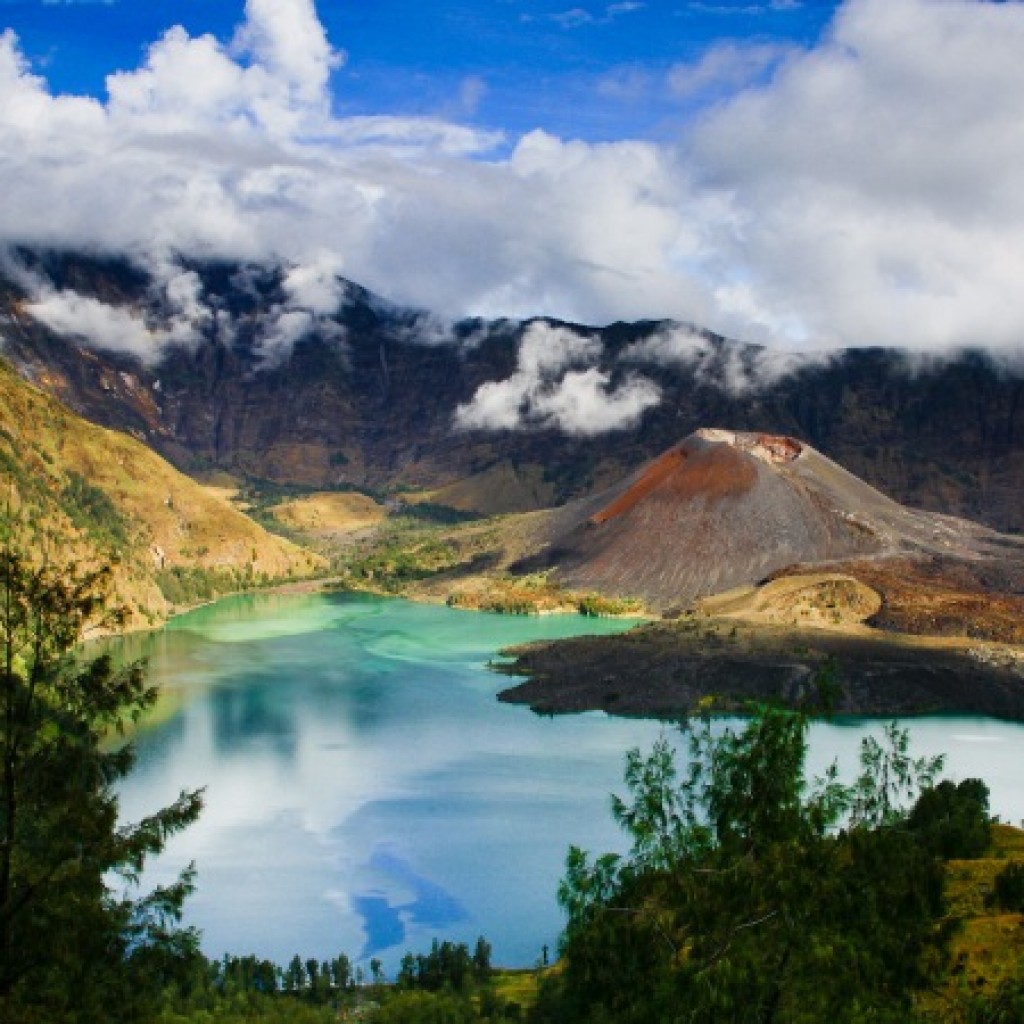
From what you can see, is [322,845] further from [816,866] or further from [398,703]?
[816,866]

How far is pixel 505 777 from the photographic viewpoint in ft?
175

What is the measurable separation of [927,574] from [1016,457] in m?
102

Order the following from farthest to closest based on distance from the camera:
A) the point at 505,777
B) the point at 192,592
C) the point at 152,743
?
1. the point at 192,592
2. the point at 152,743
3. the point at 505,777

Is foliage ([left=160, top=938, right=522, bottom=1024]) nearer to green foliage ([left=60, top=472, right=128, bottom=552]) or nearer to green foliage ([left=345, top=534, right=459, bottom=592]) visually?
green foliage ([left=60, top=472, right=128, bottom=552])

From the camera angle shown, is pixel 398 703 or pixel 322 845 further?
pixel 398 703

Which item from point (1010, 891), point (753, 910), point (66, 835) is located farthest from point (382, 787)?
point (753, 910)

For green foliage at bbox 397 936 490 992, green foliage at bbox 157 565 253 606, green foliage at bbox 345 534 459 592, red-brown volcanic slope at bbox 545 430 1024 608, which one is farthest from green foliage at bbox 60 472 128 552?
green foliage at bbox 397 936 490 992

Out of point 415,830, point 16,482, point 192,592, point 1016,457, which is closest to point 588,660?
point 415,830

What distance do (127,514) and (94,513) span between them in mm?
12795

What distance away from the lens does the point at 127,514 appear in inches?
4847

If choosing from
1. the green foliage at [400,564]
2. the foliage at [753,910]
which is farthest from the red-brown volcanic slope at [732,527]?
the foliage at [753,910]

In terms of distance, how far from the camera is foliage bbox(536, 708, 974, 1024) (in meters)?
10.7

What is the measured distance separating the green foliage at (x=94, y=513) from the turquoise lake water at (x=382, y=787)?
1446cm

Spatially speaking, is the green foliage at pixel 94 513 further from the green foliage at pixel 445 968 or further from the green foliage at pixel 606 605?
the green foliage at pixel 445 968
